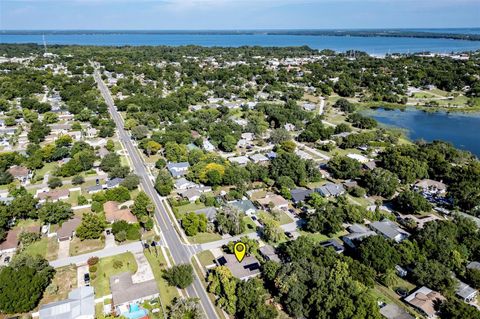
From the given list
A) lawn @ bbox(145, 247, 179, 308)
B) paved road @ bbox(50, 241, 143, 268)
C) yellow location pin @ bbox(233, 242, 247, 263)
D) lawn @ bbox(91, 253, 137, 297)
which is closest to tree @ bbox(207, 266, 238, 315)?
lawn @ bbox(145, 247, 179, 308)

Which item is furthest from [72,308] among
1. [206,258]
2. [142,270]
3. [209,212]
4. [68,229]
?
[209,212]

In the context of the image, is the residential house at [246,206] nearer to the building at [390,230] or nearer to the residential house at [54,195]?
the building at [390,230]

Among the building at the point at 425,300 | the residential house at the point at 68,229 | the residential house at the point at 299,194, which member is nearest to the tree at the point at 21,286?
the residential house at the point at 68,229

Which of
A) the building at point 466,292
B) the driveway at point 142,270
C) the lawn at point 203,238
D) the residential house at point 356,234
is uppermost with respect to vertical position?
the residential house at point 356,234

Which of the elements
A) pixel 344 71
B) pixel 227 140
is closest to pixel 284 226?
pixel 227 140

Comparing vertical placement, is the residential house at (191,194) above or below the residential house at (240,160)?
below

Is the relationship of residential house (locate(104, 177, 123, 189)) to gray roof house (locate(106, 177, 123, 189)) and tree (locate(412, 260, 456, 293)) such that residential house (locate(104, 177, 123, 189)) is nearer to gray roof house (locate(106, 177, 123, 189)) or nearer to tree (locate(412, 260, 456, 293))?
gray roof house (locate(106, 177, 123, 189))

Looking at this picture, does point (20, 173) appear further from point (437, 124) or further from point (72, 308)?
point (437, 124)

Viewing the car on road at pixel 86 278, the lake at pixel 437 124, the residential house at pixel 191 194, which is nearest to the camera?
the car on road at pixel 86 278
